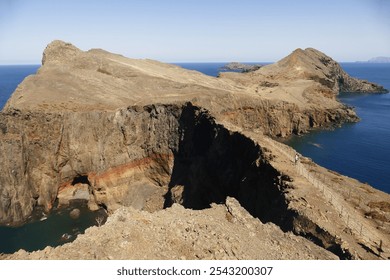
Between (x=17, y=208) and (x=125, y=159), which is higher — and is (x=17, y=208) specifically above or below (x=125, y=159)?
below

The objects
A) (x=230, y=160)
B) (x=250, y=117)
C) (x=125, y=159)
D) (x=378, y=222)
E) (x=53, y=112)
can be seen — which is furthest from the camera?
(x=250, y=117)

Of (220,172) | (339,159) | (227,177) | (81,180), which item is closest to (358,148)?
(339,159)

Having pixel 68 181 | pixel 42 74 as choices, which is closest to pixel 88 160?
pixel 68 181

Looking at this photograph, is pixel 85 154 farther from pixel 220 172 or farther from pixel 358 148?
pixel 358 148

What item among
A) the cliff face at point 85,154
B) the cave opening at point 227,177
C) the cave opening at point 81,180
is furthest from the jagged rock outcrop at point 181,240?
the cave opening at point 81,180

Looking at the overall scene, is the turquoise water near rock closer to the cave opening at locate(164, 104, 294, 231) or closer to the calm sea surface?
the calm sea surface

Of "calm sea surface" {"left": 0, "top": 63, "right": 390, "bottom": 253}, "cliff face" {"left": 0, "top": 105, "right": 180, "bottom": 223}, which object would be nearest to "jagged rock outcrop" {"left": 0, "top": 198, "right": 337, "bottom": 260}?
"calm sea surface" {"left": 0, "top": 63, "right": 390, "bottom": 253}

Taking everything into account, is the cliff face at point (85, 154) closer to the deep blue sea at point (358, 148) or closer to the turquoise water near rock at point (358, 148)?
the deep blue sea at point (358, 148)

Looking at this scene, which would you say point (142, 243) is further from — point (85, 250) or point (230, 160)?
point (230, 160)
